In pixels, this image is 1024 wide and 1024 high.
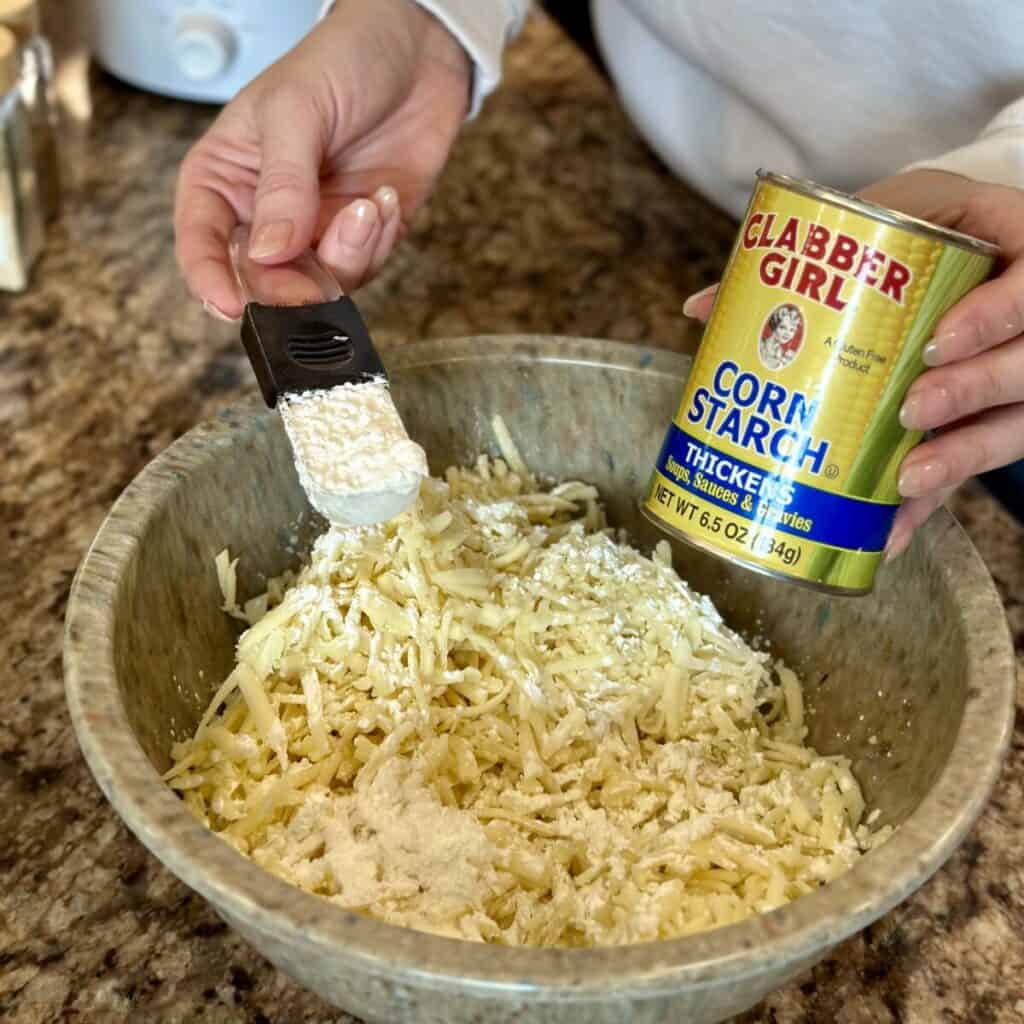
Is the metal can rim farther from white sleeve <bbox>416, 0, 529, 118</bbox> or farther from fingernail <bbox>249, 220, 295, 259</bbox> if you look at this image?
white sleeve <bbox>416, 0, 529, 118</bbox>

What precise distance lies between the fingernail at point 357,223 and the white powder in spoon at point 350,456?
9.8 inches

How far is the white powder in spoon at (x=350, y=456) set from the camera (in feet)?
2.42

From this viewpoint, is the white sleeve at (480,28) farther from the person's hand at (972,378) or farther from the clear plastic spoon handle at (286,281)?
the person's hand at (972,378)

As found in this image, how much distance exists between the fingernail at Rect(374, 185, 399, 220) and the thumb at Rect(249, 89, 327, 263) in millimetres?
57

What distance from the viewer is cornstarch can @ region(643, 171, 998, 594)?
68 cm

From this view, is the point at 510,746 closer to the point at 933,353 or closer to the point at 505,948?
the point at 505,948

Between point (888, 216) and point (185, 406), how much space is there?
2.56 feet

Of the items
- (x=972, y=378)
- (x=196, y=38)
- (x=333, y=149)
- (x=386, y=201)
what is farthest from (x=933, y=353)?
(x=196, y=38)

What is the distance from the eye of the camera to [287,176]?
0.95 metres

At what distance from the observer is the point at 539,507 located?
984 mm

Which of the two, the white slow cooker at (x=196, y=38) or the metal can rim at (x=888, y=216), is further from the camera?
the white slow cooker at (x=196, y=38)

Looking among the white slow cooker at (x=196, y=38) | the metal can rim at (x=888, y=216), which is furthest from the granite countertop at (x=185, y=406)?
the metal can rim at (x=888, y=216)

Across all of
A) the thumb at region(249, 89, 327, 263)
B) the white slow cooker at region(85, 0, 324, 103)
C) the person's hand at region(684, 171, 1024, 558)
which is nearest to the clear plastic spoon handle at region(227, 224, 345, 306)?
the thumb at region(249, 89, 327, 263)

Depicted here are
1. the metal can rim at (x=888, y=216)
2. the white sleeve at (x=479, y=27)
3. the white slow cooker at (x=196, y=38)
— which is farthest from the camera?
the white slow cooker at (x=196, y=38)
